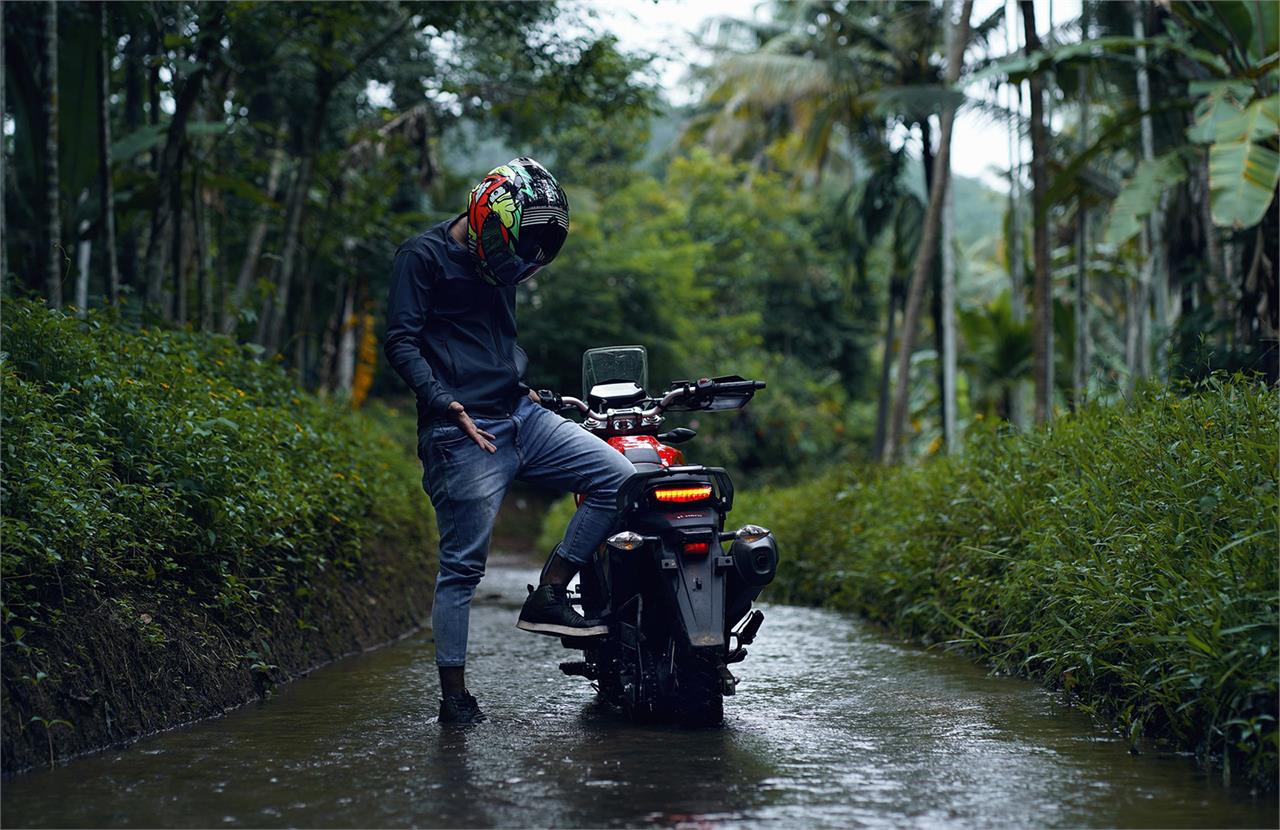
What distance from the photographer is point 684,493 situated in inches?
211

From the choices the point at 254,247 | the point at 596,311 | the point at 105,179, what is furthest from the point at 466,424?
the point at 596,311

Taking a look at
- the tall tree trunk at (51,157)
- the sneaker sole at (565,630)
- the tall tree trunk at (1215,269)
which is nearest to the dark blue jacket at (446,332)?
the sneaker sole at (565,630)

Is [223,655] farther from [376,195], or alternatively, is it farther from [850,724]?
[376,195]

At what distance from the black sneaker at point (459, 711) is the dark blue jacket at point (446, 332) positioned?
1118mm

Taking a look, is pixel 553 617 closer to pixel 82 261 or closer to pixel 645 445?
pixel 645 445

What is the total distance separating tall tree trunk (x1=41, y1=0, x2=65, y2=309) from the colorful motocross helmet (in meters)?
4.11

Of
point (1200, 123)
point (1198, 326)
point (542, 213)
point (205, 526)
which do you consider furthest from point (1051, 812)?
point (1198, 326)

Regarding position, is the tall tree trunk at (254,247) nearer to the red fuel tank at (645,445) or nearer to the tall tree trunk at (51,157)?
the tall tree trunk at (51,157)

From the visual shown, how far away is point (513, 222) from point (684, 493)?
50.3 inches

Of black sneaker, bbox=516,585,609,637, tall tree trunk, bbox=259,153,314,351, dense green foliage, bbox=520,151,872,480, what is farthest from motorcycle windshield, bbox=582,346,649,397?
dense green foliage, bbox=520,151,872,480

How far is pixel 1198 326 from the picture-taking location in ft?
49.4

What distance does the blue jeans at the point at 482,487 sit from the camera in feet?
18.0

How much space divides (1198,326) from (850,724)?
11310mm

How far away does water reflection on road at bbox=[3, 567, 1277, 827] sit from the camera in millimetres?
3811
